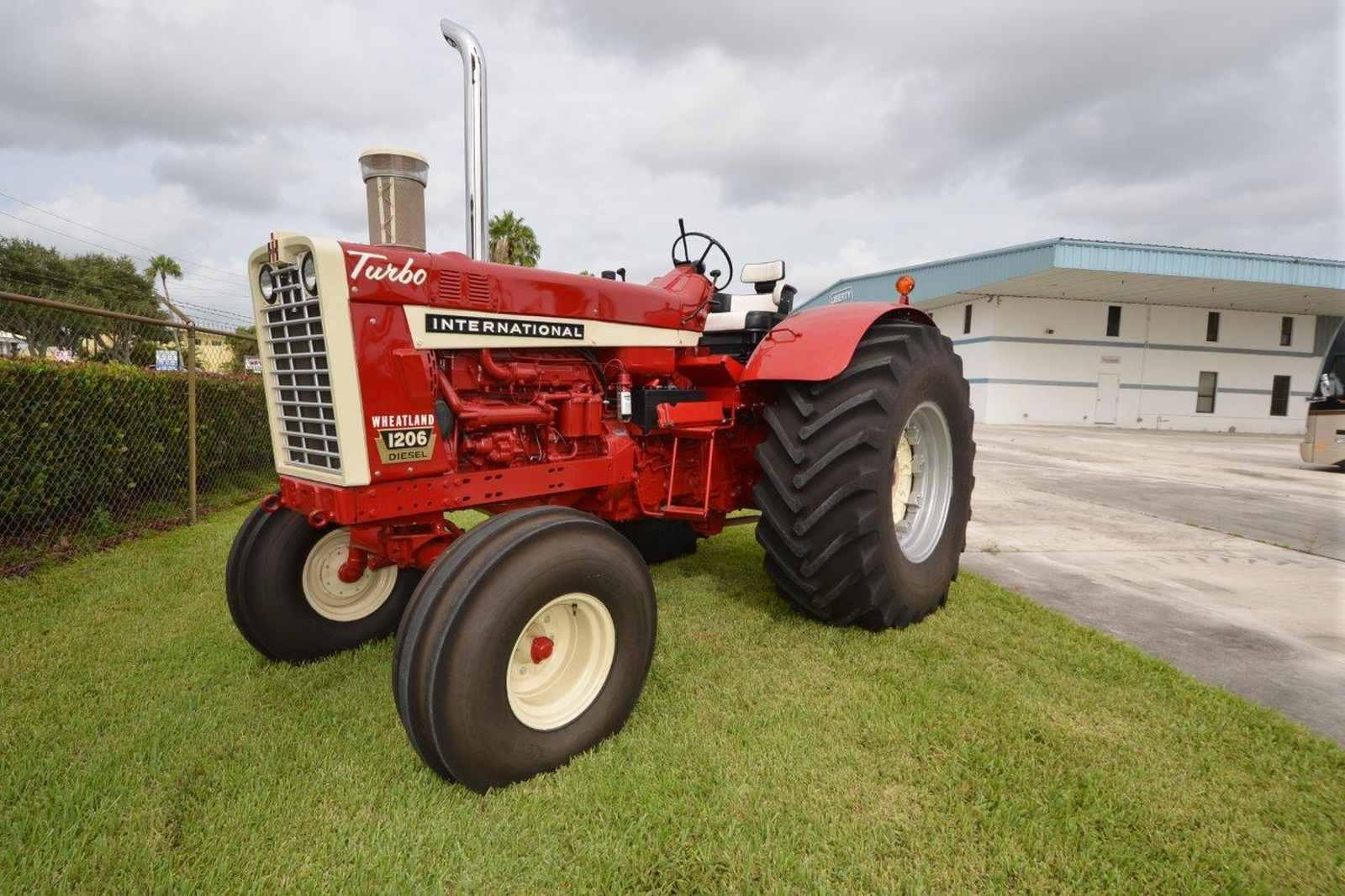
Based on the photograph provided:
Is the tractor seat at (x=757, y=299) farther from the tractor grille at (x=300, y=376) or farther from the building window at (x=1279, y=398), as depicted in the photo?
the building window at (x=1279, y=398)

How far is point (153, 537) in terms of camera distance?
15.8ft

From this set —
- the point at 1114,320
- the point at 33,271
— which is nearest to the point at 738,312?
the point at 1114,320

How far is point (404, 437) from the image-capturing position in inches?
90.0

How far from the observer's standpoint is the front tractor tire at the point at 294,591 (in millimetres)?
2734

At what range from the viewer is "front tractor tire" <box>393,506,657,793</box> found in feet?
6.24

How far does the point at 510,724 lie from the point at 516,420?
1.08 m

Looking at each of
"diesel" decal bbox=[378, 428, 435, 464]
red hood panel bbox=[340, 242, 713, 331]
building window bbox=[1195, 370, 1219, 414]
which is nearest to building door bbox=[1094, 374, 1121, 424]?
building window bbox=[1195, 370, 1219, 414]

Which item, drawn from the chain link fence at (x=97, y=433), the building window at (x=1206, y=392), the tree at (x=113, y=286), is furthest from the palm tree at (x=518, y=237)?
the building window at (x=1206, y=392)

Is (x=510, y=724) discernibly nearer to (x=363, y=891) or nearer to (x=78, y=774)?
(x=363, y=891)

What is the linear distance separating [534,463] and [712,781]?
51.4 inches

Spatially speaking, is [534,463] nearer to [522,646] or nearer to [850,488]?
[522,646]

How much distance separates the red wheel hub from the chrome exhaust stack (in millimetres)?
1393

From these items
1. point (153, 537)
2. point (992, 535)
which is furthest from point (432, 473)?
point (992, 535)

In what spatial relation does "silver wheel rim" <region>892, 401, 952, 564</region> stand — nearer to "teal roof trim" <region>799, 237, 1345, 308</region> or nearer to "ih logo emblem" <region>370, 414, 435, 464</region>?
"ih logo emblem" <region>370, 414, 435, 464</region>
